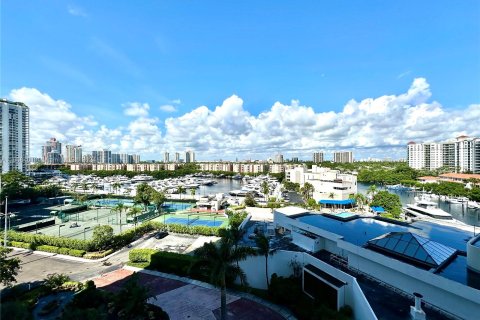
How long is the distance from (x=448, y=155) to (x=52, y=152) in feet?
815

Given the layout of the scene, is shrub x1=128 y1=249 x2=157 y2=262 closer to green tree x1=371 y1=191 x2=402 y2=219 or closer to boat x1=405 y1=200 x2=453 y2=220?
green tree x1=371 y1=191 x2=402 y2=219

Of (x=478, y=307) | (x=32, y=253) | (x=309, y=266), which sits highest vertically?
(x=478, y=307)

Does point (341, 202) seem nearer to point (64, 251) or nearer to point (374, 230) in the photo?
point (374, 230)

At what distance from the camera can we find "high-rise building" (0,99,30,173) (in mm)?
83875

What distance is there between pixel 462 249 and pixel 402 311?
806cm

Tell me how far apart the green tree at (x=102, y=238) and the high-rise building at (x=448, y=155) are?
131m

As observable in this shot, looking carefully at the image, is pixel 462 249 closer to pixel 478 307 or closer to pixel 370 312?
pixel 478 307

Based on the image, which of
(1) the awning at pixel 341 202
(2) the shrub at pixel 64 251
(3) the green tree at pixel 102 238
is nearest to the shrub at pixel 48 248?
(2) the shrub at pixel 64 251

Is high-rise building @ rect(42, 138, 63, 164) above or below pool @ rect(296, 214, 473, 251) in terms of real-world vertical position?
above

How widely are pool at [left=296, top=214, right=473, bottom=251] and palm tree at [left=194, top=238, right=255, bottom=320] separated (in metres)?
9.16

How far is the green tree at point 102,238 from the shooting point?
86.7 feet

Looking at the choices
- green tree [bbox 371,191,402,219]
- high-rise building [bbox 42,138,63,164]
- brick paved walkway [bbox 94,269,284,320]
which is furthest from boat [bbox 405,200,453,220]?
high-rise building [bbox 42,138,63,164]

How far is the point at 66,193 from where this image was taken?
241ft

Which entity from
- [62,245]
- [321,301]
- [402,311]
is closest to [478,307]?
[402,311]
